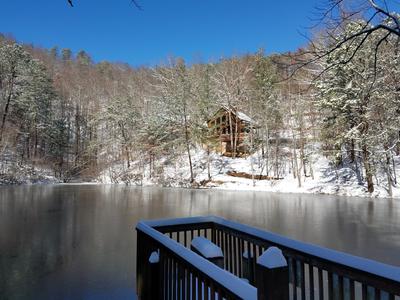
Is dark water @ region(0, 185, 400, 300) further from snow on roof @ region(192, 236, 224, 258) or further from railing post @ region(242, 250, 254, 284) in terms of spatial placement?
snow on roof @ region(192, 236, 224, 258)

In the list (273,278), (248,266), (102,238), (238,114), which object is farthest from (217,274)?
(238,114)

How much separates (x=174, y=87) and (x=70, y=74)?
3203 cm

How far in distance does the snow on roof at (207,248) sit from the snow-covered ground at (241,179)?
17.2m

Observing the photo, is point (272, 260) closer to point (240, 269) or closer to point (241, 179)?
point (240, 269)

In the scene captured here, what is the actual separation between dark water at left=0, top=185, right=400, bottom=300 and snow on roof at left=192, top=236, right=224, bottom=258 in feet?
5.91

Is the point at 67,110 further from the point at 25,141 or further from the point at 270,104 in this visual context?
the point at 270,104

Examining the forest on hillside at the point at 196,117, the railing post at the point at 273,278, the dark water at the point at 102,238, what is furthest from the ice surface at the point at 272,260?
the forest on hillside at the point at 196,117

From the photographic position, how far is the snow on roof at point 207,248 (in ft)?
9.06

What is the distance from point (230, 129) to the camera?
32875mm

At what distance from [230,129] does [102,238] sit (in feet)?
85.1

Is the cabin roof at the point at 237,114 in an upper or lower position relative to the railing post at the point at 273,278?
upper

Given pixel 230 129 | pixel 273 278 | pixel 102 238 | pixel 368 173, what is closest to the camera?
pixel 273 278

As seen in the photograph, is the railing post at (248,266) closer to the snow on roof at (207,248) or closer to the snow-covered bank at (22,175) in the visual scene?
the snow on roof at (207,248)

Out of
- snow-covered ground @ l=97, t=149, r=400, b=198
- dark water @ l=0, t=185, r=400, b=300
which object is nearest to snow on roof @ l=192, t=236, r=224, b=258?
dark water @ l=0, t=185, r=400, b=300
